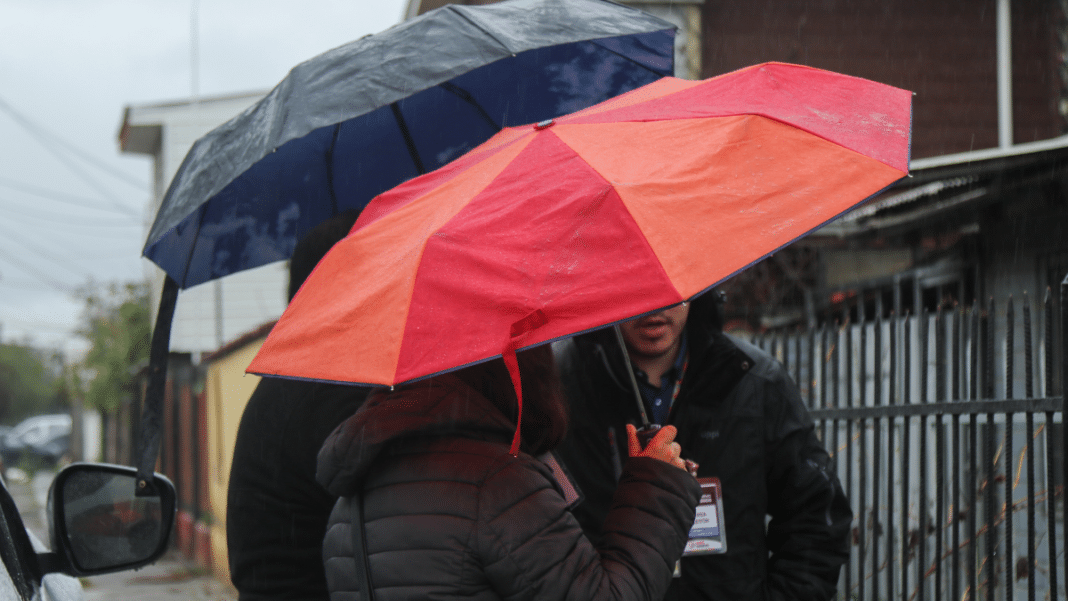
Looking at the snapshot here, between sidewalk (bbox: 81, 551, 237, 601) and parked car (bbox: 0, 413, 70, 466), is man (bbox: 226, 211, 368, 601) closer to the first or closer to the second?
sidewalk (bbox: 81, 551, 237, 601)

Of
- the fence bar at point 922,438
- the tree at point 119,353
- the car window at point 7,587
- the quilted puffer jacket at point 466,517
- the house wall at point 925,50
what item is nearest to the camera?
the quilted puffer jacket at point 466,517

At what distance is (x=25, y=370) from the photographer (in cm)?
7581

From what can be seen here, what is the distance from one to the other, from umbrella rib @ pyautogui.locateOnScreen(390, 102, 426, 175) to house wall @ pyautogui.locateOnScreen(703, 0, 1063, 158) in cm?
704

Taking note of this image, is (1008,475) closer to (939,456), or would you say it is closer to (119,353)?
→ (939,456)

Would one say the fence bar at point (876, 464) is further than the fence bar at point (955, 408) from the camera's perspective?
Yes

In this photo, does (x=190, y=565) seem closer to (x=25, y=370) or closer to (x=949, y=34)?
(x=949, y=34)

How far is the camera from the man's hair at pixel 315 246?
8.65 feet

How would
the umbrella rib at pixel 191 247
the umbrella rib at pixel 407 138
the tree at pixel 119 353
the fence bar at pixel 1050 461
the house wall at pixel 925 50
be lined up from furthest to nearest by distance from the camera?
the tree at pixel 119 353
the house wall at pixel 925 50
the umbrella rib at pixel 407 138
the umbrella rib at pixel 191 247
the fence bar at pixel 1050 461

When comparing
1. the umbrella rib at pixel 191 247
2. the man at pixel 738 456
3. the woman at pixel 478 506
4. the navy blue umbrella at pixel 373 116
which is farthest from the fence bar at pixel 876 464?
the umbrella rib at pixel 191 247

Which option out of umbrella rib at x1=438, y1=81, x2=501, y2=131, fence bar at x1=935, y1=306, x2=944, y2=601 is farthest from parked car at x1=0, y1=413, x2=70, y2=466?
fence bar at x1=935, y1=306, x2=944, y2=601

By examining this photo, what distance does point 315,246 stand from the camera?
104 inches

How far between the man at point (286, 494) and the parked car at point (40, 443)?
3432 cm

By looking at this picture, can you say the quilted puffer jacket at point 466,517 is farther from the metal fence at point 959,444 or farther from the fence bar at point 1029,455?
the fence bar at point 1029,455

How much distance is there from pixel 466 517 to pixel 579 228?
58cm
